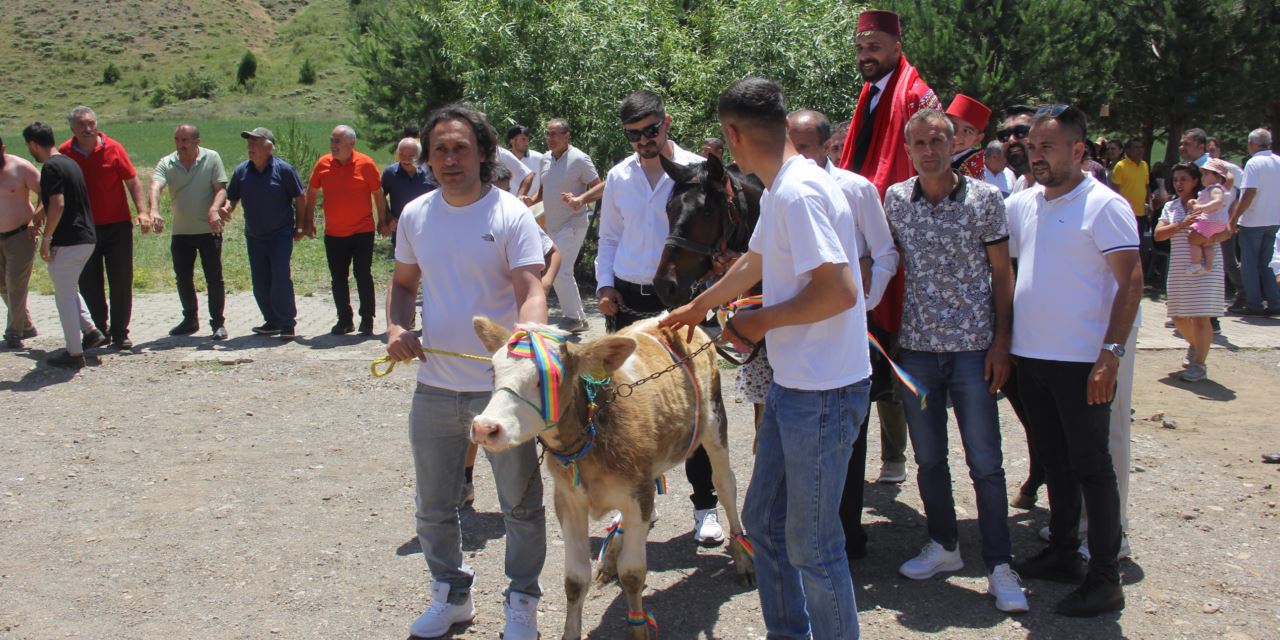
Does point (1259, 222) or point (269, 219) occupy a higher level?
point (269, 219)

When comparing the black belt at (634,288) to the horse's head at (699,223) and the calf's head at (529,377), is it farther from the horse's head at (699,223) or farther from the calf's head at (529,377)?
the calf's head at (529,377)

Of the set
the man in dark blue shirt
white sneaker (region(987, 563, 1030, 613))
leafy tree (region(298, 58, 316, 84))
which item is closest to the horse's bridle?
white sneaker (region(987, 563, 1030, 613))

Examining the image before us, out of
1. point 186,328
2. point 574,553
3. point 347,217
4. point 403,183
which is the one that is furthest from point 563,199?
point 574,553

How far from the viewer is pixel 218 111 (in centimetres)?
6794

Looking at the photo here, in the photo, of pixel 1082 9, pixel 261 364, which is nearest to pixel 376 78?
pixel 261 364

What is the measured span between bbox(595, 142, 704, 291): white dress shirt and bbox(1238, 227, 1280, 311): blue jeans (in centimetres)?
967

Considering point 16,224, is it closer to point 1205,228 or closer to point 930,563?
point 930,563

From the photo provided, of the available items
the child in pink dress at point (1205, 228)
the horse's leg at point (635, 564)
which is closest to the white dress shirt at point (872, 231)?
the horse's leg at point (635, 564)

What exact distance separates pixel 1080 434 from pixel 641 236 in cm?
253

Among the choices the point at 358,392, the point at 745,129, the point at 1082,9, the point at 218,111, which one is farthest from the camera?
the point at 218,111

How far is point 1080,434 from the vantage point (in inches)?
180

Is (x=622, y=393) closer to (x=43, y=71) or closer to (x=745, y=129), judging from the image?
(x=745, y=129)

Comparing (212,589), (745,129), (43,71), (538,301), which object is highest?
(43,71)

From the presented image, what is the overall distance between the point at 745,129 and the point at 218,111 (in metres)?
71.9
